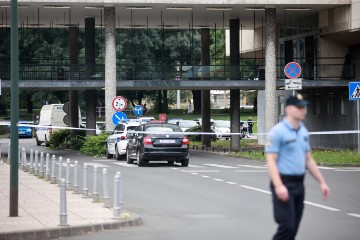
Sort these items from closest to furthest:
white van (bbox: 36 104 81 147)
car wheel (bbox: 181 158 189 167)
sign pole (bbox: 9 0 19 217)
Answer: sign pole (bbox: 9 0 19 217), car wheel (bbox: 181 158 189 167), white van (bbox: 36 104 81 147)

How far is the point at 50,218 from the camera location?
52.1 ft

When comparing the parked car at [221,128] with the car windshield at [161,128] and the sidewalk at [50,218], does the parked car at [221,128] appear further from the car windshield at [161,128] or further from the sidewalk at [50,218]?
the sidewalk at [50,218]

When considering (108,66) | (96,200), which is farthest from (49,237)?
(108,66)

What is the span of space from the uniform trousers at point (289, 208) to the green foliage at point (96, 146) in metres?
35.3

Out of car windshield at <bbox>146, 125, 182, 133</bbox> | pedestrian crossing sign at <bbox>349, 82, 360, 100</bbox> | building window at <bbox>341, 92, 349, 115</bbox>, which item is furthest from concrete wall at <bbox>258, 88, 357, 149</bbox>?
car windshield at <bbox>146, 125, 182, 133</bbox>

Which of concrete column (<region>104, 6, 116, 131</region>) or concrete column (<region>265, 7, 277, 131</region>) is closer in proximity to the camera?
concrete column (<region>104, 6, 116, 131</region>)

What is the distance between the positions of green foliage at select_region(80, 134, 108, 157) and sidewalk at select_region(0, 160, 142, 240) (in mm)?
23617

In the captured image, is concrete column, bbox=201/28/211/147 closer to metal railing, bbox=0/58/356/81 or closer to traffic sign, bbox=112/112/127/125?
metal railing, bbox=0/58/356/81

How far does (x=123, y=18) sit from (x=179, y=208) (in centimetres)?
3628

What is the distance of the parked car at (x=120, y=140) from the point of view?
4019 cm

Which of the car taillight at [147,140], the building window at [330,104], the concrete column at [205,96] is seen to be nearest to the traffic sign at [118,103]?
the concrete column at [205,96]

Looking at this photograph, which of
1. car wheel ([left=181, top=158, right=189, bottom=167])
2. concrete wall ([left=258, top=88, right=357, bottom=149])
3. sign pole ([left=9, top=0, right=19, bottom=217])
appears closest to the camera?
sign pole ([left=9, top=0, right=19, bottom=217])

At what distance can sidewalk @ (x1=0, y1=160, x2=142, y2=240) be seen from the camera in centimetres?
1414

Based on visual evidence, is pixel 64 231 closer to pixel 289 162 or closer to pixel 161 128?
pixel 289 162
